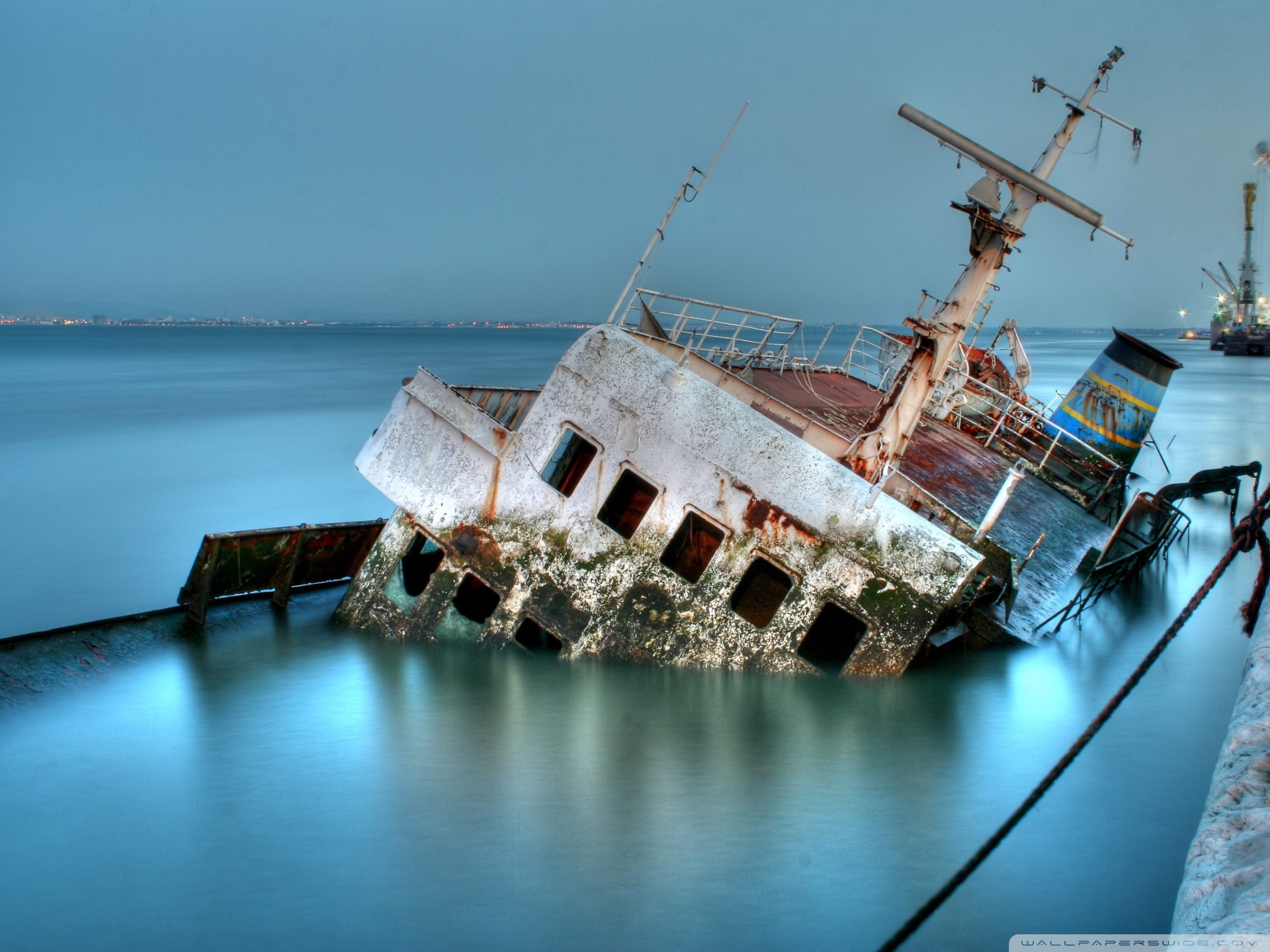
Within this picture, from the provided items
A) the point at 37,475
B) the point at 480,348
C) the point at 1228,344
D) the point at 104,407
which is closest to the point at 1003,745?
the point at 37,475

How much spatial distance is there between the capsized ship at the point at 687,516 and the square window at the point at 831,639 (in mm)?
29

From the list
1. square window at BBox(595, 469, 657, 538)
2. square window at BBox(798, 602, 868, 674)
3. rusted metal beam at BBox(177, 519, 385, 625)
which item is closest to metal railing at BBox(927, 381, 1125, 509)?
square window at BBox(798, 602, 868, 674)

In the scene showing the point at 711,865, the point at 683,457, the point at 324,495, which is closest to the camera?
the point at 711,865

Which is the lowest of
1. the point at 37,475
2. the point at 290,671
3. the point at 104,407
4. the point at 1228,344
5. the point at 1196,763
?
the point at 104,407

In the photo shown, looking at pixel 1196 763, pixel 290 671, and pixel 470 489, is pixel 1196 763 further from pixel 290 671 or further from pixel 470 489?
pixel 290 671

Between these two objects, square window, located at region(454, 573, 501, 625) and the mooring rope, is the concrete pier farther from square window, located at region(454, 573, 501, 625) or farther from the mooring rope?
square window, located at region(454, 573, 501, 625)

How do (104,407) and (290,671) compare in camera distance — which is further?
(104,407)

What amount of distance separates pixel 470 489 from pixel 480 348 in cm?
10838

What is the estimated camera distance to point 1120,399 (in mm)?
21609

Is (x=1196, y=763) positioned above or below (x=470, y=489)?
above

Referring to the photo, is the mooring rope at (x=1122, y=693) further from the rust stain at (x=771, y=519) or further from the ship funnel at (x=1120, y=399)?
the ship funnel at (x=1120, y=399)

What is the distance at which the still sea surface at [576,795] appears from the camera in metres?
6.96

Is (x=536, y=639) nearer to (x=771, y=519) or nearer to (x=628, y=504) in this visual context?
(x=628, y=504)

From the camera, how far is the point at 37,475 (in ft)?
82.9
